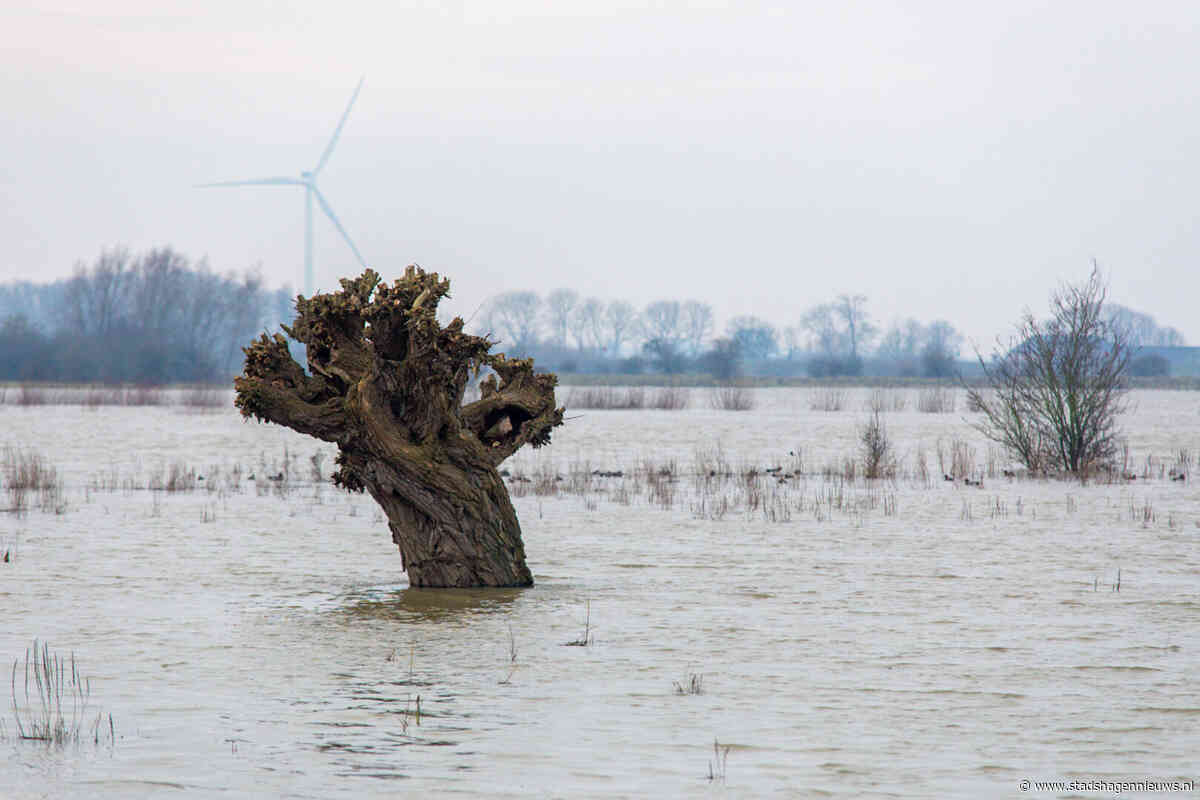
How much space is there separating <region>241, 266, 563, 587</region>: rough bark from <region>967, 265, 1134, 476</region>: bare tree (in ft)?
50.4

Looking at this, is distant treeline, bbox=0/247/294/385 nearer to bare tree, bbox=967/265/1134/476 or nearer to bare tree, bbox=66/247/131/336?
bare tree, bbox=66/247/131/336

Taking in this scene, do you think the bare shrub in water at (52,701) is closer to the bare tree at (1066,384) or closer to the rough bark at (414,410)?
the rough bark at (414,410)

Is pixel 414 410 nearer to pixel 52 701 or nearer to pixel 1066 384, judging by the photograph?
pixel 52 701

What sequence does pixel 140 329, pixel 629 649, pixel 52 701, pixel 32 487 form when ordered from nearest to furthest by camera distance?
pixel 52 701 < pixel 629 649 < pixel 32 487 < pixel 140 329

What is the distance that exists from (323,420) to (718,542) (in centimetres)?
619

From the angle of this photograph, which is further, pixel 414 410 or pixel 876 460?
pixel 876 460

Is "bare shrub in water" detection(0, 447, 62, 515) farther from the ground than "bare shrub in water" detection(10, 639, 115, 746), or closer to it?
farther from the ground

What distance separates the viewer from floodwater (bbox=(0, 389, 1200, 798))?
6.59m

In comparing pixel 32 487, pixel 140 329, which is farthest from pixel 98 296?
pixel 32 487

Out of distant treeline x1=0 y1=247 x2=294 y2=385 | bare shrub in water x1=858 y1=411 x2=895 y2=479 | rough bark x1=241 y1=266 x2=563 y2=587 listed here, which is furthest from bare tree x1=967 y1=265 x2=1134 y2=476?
distant treeline x1=0 y1=247 x2=294 y2=385

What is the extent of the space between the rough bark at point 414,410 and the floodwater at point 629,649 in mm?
571

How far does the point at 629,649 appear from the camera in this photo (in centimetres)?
966

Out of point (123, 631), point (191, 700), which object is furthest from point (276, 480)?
point (191, 700)

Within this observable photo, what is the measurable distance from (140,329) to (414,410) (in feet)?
300
